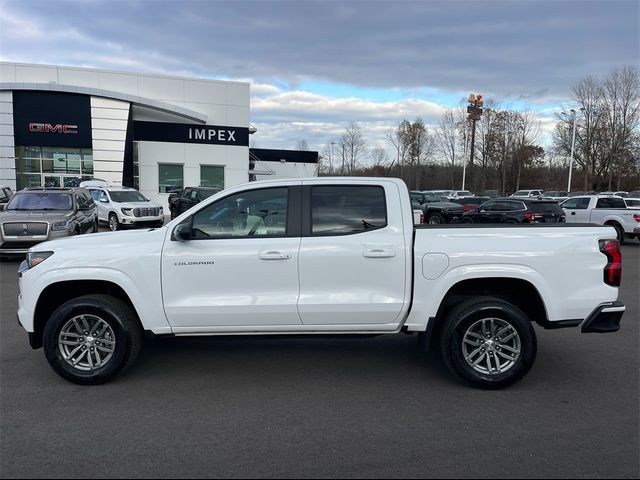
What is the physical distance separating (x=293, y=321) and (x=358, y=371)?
3.26 feet

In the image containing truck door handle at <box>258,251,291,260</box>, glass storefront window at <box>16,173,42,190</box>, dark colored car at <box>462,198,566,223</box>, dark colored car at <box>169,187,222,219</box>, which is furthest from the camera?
glass storefront window at <box>16,173,42,190</box>

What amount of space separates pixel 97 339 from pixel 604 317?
4.73 m

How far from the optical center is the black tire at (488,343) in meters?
4.64

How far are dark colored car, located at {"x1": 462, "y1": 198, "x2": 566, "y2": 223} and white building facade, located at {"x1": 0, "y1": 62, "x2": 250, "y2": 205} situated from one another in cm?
A: 1723

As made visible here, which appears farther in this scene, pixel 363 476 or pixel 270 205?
pixel 270 205

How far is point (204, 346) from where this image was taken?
19.8 ft

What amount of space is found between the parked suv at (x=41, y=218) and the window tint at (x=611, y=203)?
17.8 meters

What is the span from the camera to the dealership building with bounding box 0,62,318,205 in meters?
29.2

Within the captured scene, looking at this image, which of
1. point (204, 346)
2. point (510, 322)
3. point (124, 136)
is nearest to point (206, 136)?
point (124, 136)

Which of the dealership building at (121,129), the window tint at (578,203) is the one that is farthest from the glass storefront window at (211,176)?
the window tint at (578,203)

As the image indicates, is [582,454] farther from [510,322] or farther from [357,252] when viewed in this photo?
[357,252]

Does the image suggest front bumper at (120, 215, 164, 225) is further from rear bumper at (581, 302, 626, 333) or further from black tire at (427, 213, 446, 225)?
rear bumper at (581, 302, 626, 333)

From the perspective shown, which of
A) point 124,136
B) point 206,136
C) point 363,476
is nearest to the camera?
point 363,476

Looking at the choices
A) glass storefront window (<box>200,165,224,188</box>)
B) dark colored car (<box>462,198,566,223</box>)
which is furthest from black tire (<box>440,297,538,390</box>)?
glass storefront window (<box>200,165,224,188</box>)
